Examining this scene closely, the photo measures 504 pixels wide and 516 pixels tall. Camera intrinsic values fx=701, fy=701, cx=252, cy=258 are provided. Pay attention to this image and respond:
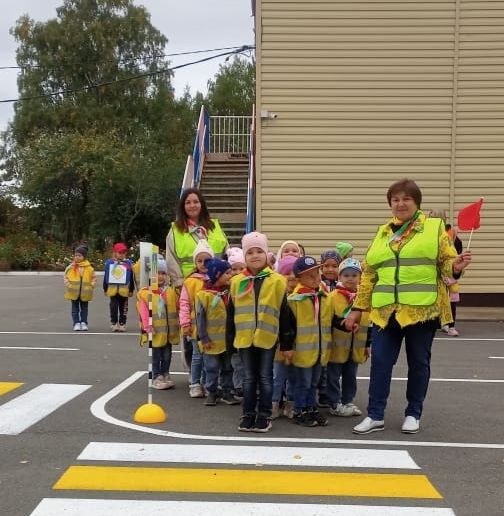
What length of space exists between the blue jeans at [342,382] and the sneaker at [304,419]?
1.67 feet

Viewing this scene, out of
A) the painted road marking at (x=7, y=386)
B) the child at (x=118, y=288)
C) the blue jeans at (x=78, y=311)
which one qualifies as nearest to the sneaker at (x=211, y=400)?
the painted road marking at (x=7, y=386)

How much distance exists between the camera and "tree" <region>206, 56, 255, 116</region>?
52562 mm

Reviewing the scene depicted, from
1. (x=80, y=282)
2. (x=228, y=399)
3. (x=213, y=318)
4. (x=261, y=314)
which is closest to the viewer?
(x=261, y=314)

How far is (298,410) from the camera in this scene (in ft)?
20.6

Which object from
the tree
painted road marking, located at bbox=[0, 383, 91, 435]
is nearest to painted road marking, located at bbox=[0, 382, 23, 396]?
painted road marking, located at bbox=[0, 383, 91, 435]

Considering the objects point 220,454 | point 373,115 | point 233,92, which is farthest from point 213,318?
point 233,92

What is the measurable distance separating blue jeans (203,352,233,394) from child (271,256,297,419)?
704 millimetres

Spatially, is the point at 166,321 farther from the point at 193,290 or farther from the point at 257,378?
the point at 257,378

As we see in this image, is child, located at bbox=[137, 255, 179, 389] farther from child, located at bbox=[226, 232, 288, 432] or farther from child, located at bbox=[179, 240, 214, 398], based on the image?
child, located at bbox=[226, 232, 288, 432]

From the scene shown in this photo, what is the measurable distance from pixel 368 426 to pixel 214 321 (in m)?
1.76

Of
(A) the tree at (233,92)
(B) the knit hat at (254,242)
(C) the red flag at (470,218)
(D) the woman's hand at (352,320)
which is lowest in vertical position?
(D) the woman's hand at (352,320)

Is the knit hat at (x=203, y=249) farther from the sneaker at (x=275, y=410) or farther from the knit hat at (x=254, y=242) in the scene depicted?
the sneaker at (x=275, y=410)

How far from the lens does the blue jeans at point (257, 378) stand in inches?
236

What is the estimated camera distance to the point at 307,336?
612 cm
